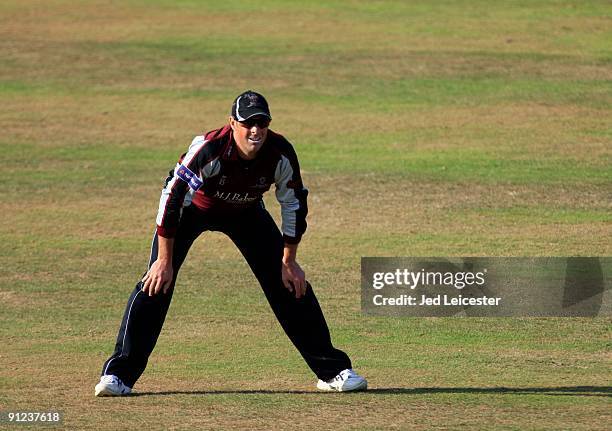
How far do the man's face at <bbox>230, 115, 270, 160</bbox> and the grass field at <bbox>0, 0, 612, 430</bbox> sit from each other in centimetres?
173

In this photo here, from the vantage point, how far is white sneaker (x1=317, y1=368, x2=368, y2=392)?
9.06 metres

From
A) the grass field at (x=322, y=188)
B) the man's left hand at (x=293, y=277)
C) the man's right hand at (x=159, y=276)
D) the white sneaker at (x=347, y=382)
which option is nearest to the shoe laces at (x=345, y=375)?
the white sneaker at (x=347, y=382)

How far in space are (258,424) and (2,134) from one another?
40.9ft

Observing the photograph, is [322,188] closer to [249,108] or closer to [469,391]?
[469,391]

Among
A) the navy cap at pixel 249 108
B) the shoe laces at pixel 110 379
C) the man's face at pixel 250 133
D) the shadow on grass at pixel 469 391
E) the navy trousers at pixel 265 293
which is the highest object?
the navy cap at pixel 249 108

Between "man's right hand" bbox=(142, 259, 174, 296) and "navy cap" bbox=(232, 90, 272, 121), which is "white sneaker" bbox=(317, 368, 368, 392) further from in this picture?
"navy cap" bbox=(232, 90, 272, 121)

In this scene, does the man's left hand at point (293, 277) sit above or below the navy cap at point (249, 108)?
below

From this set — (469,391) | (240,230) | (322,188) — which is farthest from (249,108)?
(322,188)

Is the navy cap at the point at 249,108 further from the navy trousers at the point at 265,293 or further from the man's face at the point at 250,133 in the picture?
the navy trousers at the point at 265,293

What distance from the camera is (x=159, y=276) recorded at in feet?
28.6

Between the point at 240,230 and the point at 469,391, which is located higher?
the point at 240,230

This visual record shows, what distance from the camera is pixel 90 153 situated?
733 inches

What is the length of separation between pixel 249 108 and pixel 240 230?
101cm

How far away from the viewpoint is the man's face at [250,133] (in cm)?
846
